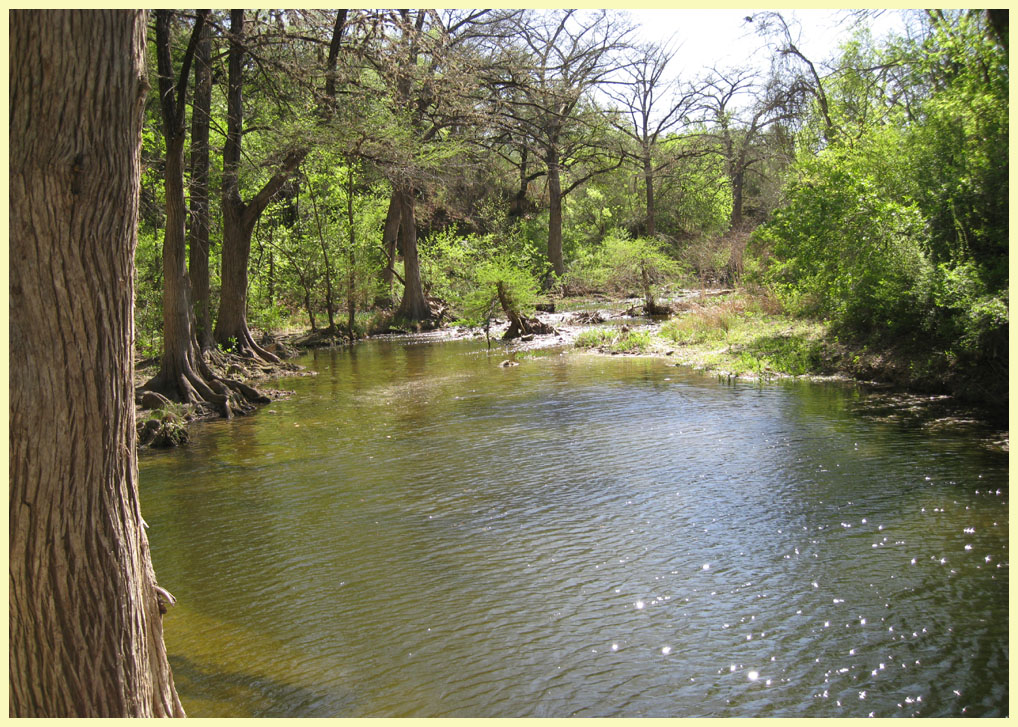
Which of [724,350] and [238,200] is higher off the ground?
[238,200]

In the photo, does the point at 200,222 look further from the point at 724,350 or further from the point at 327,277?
the point at 724,350

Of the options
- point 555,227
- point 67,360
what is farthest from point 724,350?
point 555,227

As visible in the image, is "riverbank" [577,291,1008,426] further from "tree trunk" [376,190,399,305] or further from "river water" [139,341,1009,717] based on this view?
"tree trunk" [376,190,399,305]

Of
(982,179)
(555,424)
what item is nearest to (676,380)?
(555,424)

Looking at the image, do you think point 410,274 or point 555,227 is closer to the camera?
point 410,274

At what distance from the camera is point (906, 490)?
25.2ft

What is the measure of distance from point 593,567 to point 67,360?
431cm

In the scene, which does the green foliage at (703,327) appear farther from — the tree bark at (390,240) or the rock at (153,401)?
the tree bark at (390,240)

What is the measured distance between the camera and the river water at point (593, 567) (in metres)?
4.65

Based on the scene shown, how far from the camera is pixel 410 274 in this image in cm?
2759

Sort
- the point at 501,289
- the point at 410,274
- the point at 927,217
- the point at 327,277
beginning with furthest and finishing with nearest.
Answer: the point at 410,274
the point at 327,277
the point at 501,289
the point at 927,217

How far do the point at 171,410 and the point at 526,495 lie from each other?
662 cm

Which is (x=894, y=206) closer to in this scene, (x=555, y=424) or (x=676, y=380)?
(x=676, y=380)

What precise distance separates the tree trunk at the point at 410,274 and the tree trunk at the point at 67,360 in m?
24.1
